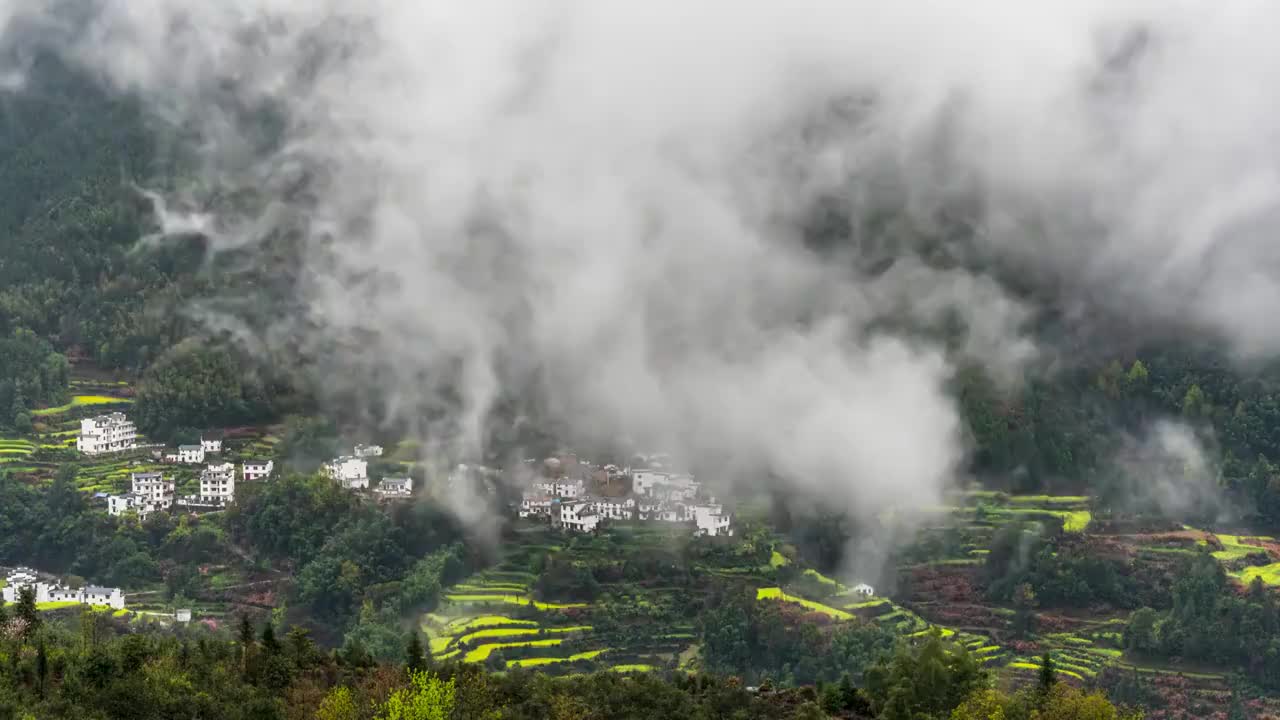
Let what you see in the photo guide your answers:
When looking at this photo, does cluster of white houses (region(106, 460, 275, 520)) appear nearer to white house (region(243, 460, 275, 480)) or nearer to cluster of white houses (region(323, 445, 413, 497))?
white house (region(243, 460, 275, 480))

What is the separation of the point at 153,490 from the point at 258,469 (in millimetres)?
2543

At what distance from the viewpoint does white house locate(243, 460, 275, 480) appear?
37188mm

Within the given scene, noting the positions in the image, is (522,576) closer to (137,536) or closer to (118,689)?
(137,536)

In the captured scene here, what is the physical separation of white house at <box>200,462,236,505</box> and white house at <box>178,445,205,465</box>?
3.63 ft

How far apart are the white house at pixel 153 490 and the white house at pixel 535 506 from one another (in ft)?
29.8

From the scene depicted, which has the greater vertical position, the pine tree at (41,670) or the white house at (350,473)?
the white house at (350,473)

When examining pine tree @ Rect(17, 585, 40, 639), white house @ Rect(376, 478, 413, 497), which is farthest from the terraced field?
pine tree @ Rect(17, 585, 40, 639)

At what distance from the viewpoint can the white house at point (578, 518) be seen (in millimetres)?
34062

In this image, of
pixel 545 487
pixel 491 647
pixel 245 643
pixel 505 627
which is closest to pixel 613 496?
pixel 545 487

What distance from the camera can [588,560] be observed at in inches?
1305

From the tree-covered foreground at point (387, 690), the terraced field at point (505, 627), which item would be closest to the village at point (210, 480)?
the terraced field at point (505, 627)

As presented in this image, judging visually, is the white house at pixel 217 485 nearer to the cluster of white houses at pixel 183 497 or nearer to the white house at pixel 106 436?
the cluster of white houses at pixel 183 497

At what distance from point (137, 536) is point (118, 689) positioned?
15935 millimetres

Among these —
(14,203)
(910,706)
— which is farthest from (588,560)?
(14,203)
